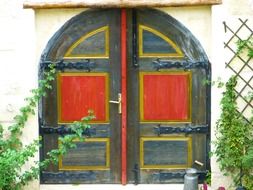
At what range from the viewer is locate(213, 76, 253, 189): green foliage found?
23.2ft

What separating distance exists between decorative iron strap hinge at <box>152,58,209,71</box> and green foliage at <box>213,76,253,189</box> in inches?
14.0

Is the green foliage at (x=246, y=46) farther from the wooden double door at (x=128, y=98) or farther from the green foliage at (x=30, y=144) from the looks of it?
the green foliage at (x=30, y=144)

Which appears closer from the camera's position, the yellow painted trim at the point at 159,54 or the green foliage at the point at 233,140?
the green foliage at the point at 233,140

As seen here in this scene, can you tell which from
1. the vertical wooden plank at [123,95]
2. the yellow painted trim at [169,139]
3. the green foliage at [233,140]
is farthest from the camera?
the yellow painted trim at [169,139]

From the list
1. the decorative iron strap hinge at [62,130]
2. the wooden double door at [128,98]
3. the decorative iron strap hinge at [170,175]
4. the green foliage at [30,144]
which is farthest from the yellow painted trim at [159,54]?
the decorative iron strap hinge at [170,175]

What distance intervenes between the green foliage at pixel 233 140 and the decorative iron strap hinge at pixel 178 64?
1.17 ft

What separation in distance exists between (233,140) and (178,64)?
0.99 metres

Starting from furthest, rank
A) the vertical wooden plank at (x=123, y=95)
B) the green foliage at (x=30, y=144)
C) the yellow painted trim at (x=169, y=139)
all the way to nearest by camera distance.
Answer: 1. the yellow painted trim at (x=169, y=139)
2. the vertical wooden plank at (x=123, y=95)
3. the green foliage at (x=30, y=144)

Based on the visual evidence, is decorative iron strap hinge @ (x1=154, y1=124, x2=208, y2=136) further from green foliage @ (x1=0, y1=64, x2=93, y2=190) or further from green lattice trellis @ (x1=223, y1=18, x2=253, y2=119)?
green foliage @ (x1=0, y1=64, x2=93, y2=190)

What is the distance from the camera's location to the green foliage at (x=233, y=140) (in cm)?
708

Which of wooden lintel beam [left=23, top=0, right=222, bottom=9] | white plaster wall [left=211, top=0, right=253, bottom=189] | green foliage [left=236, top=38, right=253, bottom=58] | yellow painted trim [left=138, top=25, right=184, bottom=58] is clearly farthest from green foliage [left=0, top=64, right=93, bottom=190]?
green foliage [left=236, top=38, right=253, bottom=58]

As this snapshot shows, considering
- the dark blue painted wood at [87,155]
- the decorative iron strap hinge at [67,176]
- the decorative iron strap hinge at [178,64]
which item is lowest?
the decorative iron strap hinge at [67,176]

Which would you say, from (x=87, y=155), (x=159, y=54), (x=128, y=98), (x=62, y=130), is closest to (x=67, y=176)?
(x=87, y=155)

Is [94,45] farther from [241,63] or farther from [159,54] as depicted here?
[241,63]
